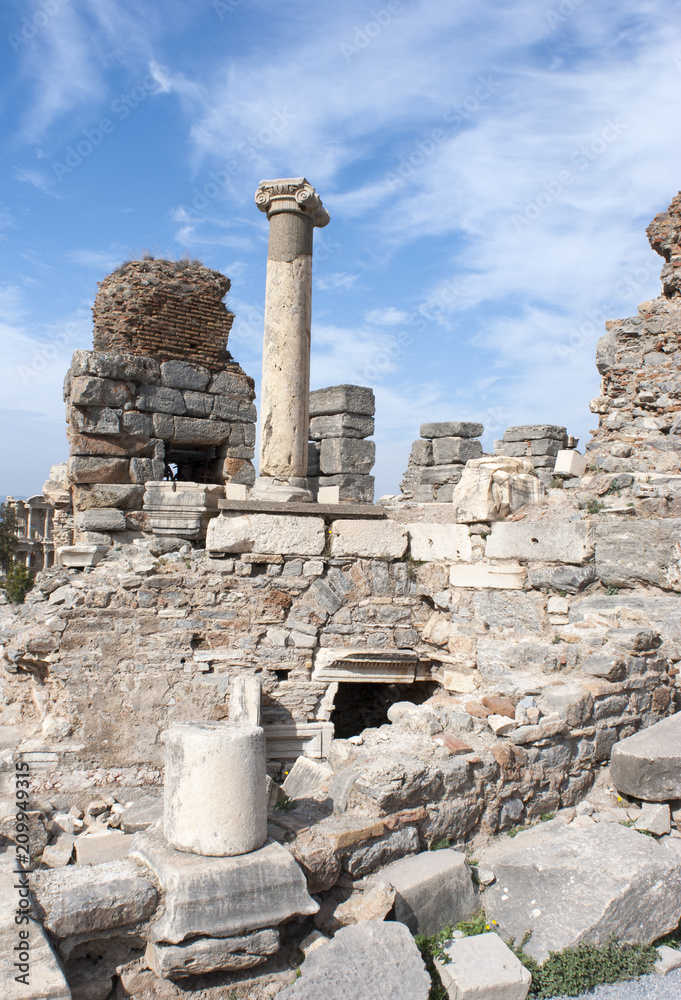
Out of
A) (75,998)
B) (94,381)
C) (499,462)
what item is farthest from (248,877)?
(94,381)

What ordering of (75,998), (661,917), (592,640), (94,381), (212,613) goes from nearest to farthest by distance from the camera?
(75,998) → (661,917) → (592,640) → (212,613) → (94,381)

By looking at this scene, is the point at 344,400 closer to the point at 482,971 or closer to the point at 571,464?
the point at 571,464

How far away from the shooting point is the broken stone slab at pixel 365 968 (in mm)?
2523

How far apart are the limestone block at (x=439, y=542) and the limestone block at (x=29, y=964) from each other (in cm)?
438

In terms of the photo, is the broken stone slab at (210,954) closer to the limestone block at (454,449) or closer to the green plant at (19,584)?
the limestone block at (454,449)

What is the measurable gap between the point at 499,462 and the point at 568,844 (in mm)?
3305

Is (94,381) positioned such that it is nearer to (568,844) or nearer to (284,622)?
(284,622)

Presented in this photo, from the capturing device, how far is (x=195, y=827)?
298cm

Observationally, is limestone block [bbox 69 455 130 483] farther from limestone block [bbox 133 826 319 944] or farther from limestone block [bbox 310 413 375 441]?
limestone block [bbox 133 826 319 944]

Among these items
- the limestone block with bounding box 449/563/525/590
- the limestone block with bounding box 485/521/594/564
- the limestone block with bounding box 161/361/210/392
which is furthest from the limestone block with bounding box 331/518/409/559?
the limestone block with bounding box 161/361/210/392

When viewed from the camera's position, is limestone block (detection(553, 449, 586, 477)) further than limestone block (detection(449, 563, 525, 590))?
Yes

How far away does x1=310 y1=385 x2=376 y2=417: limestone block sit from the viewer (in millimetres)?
10984

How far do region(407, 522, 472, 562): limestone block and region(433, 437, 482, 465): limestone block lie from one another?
24.5 feet

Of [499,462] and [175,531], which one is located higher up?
[499,462]
